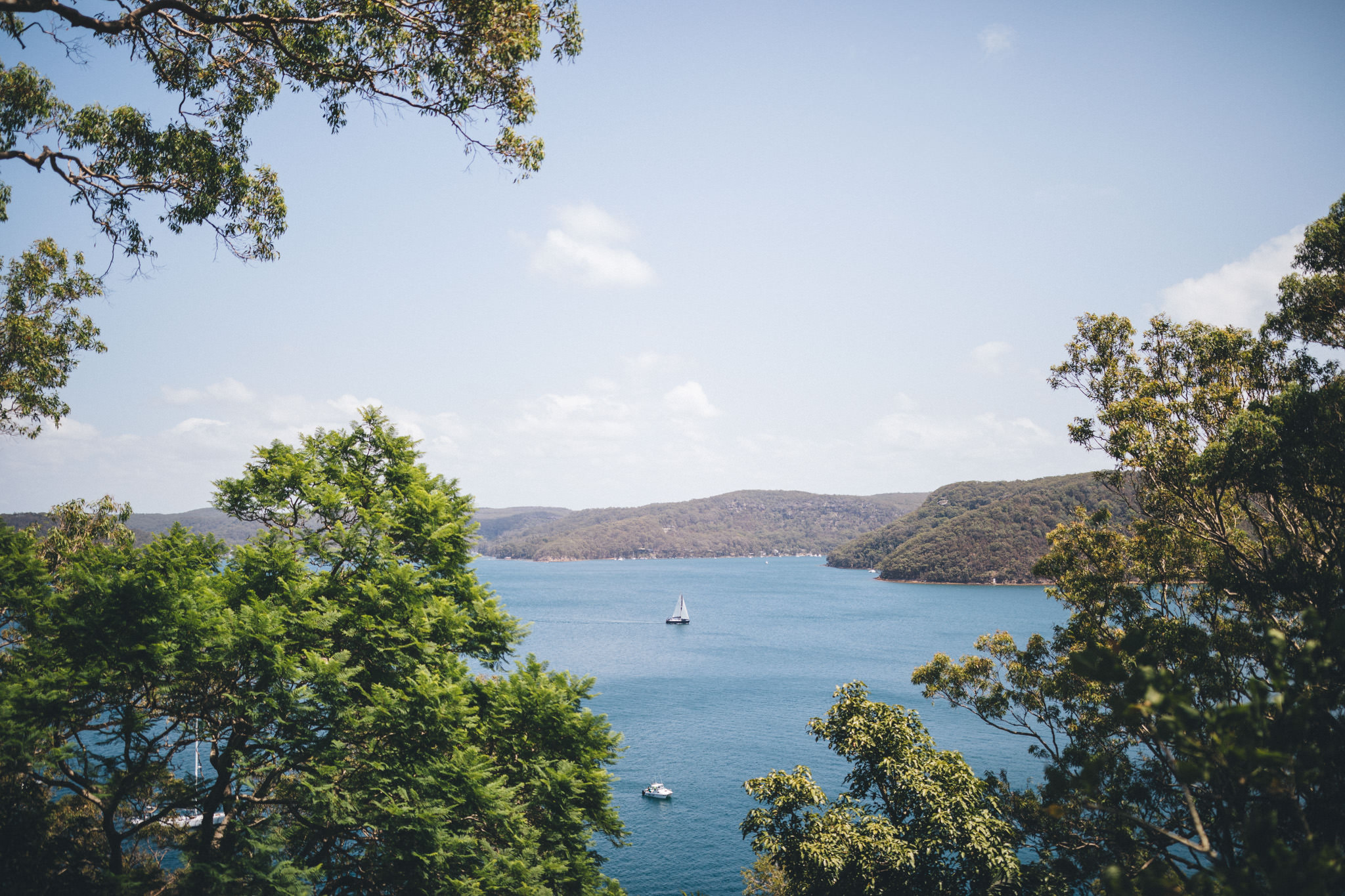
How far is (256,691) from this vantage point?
1058 centimetres

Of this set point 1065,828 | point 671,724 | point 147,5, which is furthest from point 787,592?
point 147,5

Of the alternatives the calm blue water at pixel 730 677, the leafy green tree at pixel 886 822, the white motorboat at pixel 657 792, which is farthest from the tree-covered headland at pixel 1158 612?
the white motorboat at pixel 657 792

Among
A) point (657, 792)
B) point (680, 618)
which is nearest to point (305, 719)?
point (657, 792)

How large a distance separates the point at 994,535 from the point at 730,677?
267 feet

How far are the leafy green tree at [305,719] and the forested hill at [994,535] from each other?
329 ft

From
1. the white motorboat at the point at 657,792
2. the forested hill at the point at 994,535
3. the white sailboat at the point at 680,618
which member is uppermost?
the forested hill at the point at 994,535

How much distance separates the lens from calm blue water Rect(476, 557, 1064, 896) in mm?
30734

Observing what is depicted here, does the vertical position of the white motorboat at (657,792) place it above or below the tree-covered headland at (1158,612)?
below

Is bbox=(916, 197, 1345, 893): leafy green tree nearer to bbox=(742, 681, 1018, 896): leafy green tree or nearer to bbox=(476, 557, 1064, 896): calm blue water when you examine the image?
bbox=(742, 681, 1018, 896): leafy green tree

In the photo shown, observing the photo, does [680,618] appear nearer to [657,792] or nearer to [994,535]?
[657,792]

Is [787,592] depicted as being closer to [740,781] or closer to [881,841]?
[740,781]

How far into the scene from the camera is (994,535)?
11988 cm

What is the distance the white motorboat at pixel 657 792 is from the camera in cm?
3347

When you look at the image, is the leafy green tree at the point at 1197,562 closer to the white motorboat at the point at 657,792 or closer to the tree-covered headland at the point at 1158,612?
the tree-covered headland at the point at 1158,612
